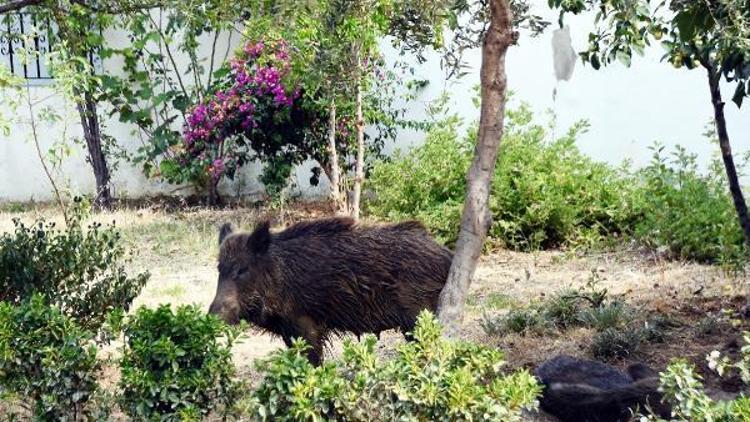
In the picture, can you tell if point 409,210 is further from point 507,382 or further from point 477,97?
point 507,382

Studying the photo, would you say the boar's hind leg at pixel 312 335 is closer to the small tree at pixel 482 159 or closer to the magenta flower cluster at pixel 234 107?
the small tree at pixel 482 159

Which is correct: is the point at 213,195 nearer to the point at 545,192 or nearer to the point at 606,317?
the point at 545,192

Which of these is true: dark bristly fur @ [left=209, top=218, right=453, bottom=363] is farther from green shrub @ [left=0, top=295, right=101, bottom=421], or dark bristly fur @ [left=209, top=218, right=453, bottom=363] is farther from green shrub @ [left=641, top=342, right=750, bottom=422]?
green shrub @ [left=641, top=342, right=750, bottom=422]

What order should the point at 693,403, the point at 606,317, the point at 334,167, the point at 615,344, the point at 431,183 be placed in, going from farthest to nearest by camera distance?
1. the point at 334,167
2. the point at 431,183
3. the point at 606,317
4. the point at 615,344
5. the point at 693,403

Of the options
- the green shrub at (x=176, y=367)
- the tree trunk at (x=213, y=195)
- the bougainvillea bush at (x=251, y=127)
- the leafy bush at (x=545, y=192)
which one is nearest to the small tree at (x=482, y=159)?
the green shrub at (x=176, y=367)

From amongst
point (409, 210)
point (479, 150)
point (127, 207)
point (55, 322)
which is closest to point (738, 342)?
point (479, 150)

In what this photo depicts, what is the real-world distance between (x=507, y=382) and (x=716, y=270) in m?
5.10

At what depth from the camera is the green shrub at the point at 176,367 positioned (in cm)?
450

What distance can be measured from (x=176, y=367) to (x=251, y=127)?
7981 millimetres

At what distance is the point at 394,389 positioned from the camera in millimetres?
3969

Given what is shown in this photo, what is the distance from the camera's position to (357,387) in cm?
400

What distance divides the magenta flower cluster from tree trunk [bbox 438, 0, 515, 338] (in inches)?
259

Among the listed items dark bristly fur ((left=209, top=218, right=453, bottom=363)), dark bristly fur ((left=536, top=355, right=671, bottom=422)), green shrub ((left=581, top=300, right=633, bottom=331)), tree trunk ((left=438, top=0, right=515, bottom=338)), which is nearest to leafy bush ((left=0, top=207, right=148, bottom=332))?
dark bristly fur ((left=209, top=218, right=453, bottom=363))

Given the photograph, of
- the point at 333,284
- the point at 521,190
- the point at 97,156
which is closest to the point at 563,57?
the point at 521,190
